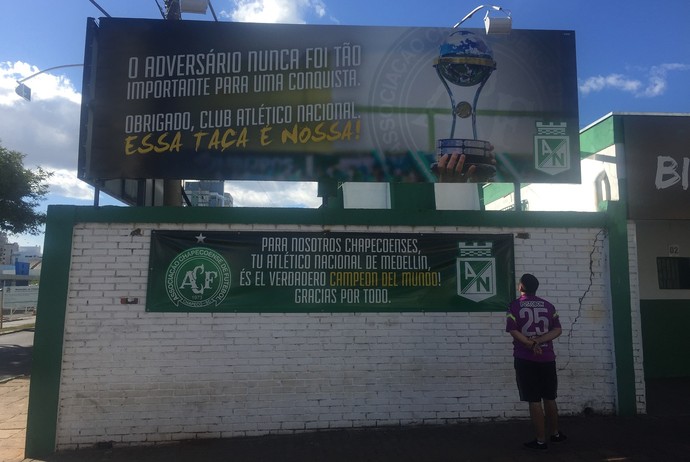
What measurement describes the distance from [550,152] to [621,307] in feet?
7.27

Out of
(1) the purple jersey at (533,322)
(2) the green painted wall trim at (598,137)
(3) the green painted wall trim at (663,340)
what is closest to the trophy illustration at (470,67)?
(2) the green painted wall trim at (598,137)

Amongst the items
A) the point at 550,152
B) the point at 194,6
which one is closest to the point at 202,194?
the point at 194,6

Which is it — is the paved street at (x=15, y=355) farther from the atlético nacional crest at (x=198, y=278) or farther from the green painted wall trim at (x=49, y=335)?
the atlético nacional crest at (x=198, y=278)

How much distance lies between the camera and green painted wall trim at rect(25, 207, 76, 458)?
5.48 m

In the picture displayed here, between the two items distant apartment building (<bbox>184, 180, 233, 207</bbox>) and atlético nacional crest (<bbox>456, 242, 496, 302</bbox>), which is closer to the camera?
atlético nacional crest (<bbox>456, 242, 496, 302</bbox>)

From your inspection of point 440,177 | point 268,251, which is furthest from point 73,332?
point 440,177

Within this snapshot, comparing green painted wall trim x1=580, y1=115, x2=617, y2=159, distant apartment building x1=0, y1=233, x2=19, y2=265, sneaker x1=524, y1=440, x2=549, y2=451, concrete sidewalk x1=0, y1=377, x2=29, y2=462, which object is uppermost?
distant apartment building x1=0, y1=233, x2=19, y2=265

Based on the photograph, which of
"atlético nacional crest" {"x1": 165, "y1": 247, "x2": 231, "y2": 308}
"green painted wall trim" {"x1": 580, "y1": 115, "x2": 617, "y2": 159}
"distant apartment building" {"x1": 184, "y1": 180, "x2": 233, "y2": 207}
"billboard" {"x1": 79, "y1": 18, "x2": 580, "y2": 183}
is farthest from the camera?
"distant apartment building" {"x1": 184, "y1": 180, "x2": 233, "y2": 207}

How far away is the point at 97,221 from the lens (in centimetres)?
588

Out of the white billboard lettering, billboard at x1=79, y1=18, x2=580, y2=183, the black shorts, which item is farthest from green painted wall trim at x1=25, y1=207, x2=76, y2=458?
the white billboard lettering

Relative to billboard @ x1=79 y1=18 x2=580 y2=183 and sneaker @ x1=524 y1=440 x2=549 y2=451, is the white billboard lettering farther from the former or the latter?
sneaker @ x1=524 y1=440 x2=549 y2=451

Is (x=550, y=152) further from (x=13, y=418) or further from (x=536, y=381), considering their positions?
(x=13, y=418)

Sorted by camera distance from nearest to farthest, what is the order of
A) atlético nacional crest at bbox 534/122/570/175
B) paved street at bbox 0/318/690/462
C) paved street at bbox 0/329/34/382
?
paved street at bbox 0/318/690/462 → atlético nacional crest at bbox 534/122/570/175 → paved street at bbox 0/329/34/382

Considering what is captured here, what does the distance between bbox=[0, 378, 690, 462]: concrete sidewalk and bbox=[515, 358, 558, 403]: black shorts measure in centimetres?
52
